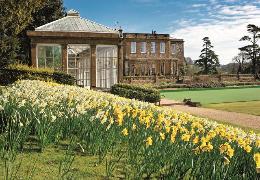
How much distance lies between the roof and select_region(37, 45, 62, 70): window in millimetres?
1381

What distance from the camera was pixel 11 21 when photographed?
23.4m

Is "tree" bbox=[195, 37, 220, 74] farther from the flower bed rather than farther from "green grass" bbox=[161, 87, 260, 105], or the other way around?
the flower bed

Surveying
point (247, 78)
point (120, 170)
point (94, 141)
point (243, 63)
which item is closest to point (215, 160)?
point (120, 170)

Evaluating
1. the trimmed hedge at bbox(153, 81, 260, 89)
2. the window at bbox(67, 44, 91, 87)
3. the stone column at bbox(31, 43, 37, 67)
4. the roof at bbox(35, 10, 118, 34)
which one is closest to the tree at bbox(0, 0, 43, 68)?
the stone column at bbox(31, 43, 37, 67)

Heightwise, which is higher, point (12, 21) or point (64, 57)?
point (12, 21)

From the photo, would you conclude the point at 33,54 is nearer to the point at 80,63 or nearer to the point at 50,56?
the point at 50,56

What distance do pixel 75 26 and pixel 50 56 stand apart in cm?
304

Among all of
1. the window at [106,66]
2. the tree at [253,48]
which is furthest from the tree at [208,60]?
the window at [106,66]

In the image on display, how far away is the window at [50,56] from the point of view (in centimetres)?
3148

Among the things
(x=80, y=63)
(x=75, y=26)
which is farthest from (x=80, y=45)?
(x=80, y=63)

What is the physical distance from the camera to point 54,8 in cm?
4444

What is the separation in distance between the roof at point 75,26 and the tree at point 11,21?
5.86 m

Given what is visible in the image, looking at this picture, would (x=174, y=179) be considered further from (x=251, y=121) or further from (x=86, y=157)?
(x=251, y=121)

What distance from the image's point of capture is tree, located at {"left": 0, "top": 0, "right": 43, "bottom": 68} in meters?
22.9
